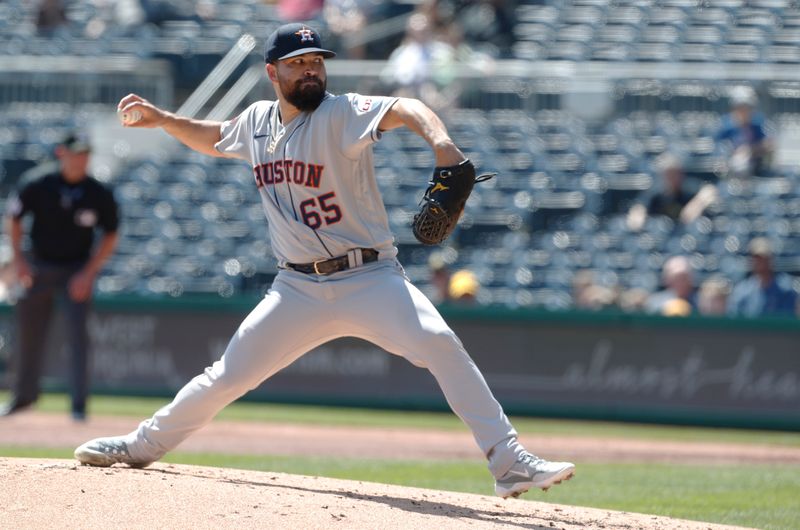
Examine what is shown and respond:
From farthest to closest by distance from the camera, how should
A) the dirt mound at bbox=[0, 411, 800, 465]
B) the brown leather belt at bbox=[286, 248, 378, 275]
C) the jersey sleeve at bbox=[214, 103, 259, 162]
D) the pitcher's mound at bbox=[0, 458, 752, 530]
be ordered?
the dirt mound at bbox=[0, 411, 800, 465] < the jersey sleeve at bbox=[214, 103, 259, 162] < the brown leather belt at bbox=[286, 248, 378, 275] < the pitcher's mound at bbox=[0, 458, 752, 530]

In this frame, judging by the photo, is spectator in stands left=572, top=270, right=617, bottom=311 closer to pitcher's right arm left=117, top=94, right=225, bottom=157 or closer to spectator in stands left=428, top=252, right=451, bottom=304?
spectator in stands left=428, top=252, right=451, bottom=304

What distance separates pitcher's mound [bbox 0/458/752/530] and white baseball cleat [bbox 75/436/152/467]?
6 cm

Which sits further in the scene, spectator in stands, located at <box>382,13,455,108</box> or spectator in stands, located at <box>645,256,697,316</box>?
spectator in stands, located at <box>382,13,455,108</box>

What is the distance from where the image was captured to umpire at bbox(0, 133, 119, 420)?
10273mm

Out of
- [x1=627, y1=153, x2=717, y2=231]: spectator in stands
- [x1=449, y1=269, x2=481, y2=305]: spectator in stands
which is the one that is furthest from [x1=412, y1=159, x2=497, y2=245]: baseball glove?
[x1=627, y1=153, x2=717, y2=231]: spectator in stands

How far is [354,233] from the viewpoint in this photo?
5484mm

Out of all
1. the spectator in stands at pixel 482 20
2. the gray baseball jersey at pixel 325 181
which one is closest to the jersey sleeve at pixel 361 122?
the gray baseball jersey at pixel 325 181

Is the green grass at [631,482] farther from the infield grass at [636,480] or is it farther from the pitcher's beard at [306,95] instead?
the pitcher's beard at [306,95]

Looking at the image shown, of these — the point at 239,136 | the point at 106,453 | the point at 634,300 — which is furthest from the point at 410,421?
the point at 239,136

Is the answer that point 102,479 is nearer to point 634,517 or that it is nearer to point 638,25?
point 634,517

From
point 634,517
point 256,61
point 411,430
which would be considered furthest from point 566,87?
point 634,517

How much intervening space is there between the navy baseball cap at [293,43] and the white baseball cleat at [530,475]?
175 centimetres

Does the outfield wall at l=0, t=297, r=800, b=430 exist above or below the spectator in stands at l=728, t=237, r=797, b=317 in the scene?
below

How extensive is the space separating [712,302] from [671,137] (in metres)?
3.35
